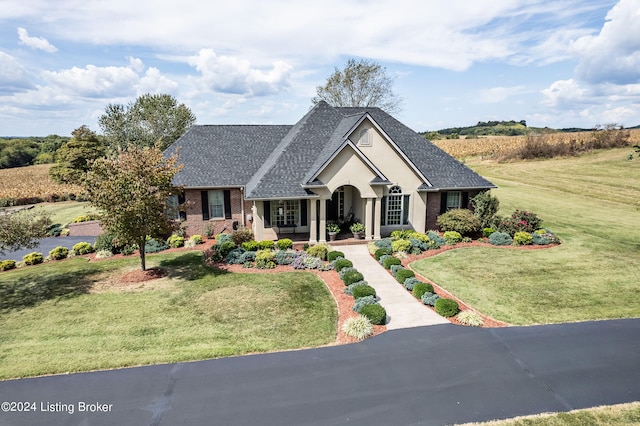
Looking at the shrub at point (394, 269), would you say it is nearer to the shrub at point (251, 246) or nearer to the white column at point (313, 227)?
the white column at point (313, 227)

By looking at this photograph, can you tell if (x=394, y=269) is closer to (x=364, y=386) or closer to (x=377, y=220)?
(x=377, y=220)

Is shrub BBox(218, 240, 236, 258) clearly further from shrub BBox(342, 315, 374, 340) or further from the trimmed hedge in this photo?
shrub BBox(342, 315, 374, 340)

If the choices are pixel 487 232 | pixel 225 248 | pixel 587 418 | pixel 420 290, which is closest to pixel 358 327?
pixel 420 290

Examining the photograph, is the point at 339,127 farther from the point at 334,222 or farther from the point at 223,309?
the point at 223,309

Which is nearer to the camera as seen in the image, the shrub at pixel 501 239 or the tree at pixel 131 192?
the tree at pixel 131 192

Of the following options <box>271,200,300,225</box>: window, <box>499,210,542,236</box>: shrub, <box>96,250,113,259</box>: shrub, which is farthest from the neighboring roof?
<box>96,250,113,259</box>: shrub

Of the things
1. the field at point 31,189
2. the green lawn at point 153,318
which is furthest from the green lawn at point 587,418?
the field at point 31,189

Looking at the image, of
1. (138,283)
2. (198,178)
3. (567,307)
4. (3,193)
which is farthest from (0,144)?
(567,307)
